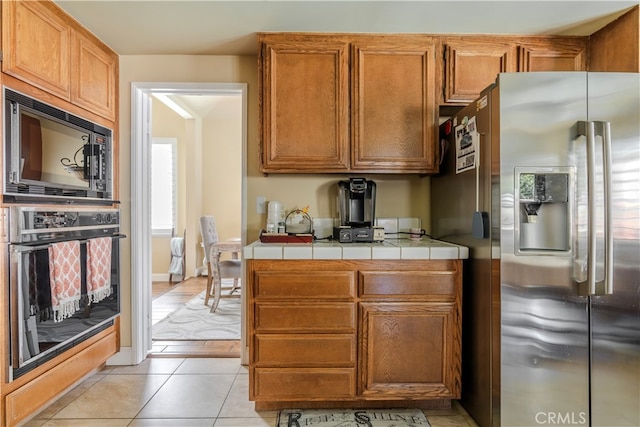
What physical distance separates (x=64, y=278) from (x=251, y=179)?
4.15 feet

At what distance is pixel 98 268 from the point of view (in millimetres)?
2188

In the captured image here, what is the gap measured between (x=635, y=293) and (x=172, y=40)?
3.02 metres

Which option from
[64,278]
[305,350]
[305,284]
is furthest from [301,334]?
[64,278]

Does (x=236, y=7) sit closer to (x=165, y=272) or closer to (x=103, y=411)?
(x=103, y=411)

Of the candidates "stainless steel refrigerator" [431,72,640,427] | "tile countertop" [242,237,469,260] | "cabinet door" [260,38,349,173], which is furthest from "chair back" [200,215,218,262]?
"stainless steel refrigerator" [431,72,640,427]

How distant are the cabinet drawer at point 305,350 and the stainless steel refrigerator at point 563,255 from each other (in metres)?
0.75

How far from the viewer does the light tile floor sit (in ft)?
6.16

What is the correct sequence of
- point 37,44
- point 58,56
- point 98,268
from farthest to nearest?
1. point 98,268
2. point 58,56
3. point 37,44

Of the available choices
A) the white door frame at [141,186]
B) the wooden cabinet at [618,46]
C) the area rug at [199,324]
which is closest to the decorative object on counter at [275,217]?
the white door frame at [141,186]

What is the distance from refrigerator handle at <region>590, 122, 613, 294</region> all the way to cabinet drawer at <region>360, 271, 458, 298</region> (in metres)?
0.69

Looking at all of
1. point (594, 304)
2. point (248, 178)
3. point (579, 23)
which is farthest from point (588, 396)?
point (248, 178)

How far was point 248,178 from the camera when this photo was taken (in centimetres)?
255

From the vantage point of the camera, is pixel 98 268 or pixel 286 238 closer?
pixel 286 238

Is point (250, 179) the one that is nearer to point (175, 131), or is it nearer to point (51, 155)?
point (51, 155)
